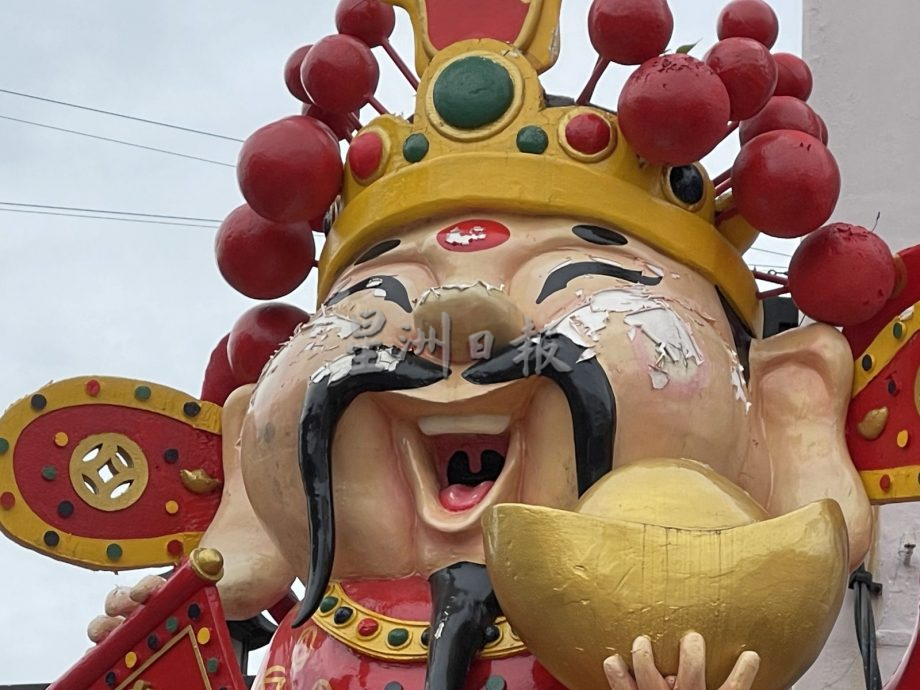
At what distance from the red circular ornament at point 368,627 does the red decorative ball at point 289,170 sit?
2.72ft

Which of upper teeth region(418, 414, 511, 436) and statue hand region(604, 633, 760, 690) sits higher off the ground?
upper teeth region(418, 414, 511, 436)

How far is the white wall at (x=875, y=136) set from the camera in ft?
15.1

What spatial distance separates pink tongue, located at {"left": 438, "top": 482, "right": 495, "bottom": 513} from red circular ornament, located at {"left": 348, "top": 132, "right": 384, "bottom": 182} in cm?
67

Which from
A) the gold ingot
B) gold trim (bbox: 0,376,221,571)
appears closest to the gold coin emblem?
gold trim (bbox: 0,376,221,571)

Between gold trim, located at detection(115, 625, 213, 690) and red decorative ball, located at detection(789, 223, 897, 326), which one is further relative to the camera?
red decorative ball, located at detection(789, 223, 897, 326)

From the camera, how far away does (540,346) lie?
314 cm

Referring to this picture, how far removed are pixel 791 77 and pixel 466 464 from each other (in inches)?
47.5

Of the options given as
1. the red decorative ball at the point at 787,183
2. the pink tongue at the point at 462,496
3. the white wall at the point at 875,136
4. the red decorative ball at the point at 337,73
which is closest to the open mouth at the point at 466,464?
the pink tongue at the point at 462,496

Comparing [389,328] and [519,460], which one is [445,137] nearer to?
[389,328]

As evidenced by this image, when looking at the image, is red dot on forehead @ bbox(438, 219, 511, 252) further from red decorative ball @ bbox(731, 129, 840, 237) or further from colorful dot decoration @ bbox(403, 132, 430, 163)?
red decorative ball @ bbox(731, 129, 840, 237)

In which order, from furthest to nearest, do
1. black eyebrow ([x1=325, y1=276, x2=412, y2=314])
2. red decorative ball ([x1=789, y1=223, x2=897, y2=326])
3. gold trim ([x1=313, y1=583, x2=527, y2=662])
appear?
red decorative ball ([x1=789, y1=223, x2=897, y2=326]), black eyebrow ([x1=325, y1=276, x2=412, y2=314]), gold trim ([x1=313, y1=583, x2=527, y2=662])

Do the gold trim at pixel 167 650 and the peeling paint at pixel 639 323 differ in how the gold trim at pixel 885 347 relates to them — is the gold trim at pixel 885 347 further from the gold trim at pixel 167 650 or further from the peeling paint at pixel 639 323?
the gold trim at pixel 167 650

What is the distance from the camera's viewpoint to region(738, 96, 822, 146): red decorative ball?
364 cm

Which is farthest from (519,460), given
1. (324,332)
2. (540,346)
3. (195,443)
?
(195,443)
